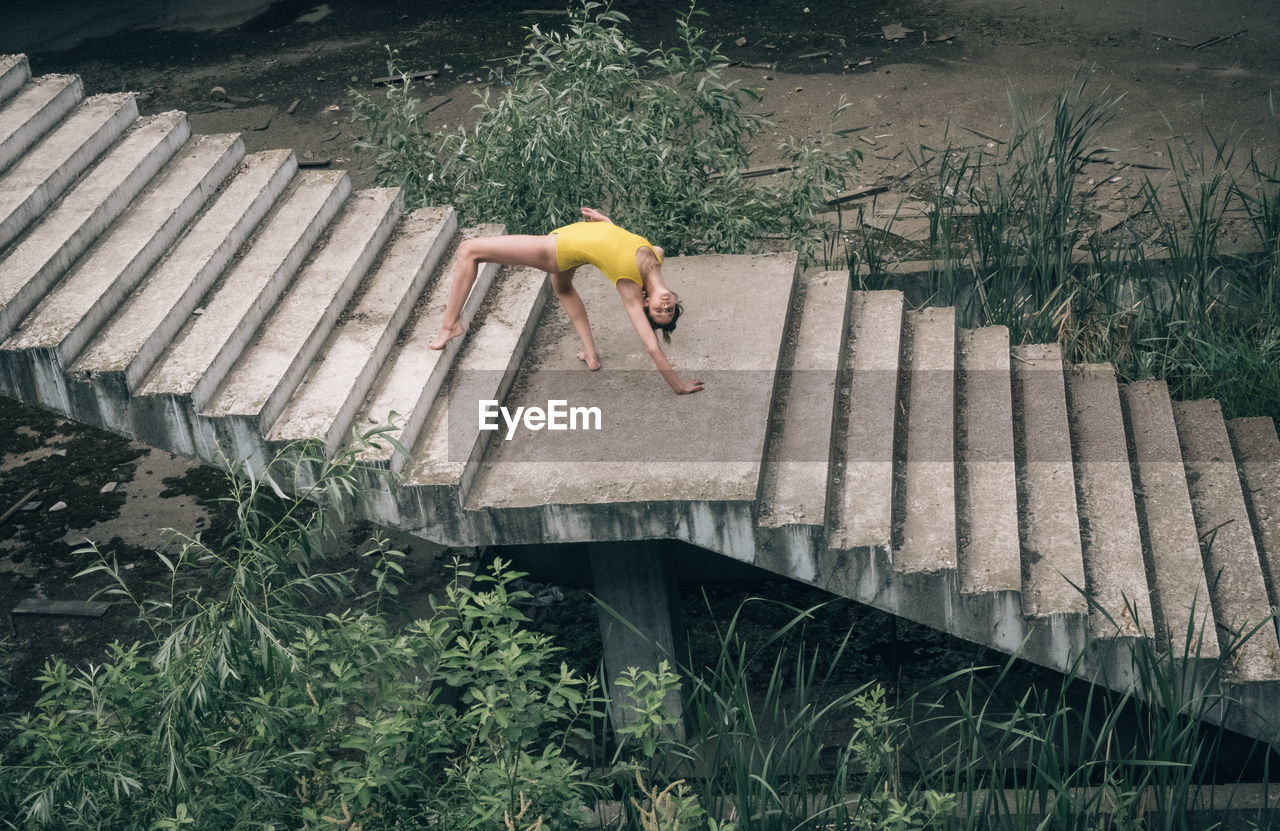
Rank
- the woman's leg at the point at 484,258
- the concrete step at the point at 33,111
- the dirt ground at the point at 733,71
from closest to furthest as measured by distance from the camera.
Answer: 1. the woman's leg at the point at 484,258
2. the concrete step at the point at 33,111
3. the dirt ground at the point at 733,71

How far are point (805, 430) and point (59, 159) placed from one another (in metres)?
4.43

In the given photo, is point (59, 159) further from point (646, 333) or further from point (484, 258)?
point (646, 333)

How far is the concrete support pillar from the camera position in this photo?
630cm

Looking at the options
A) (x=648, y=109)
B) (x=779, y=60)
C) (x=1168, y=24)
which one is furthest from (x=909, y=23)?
(x=648, y=109)

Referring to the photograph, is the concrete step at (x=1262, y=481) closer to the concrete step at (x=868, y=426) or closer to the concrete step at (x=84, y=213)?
the concrete step at (x=868, y=426)

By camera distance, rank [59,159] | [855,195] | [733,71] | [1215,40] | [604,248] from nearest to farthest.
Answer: [604,248] < [59,159] < [855,195] < [1215,40] < [733,71]

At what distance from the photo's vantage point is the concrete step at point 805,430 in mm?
5754

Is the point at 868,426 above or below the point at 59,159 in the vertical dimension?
below

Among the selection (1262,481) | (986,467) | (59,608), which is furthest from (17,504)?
(1262,481)

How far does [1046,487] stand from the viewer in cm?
659

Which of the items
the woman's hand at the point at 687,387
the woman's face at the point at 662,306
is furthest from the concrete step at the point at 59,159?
the woman's hand at the point at 687,387

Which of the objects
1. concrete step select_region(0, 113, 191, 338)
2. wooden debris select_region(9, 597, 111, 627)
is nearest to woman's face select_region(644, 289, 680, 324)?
concrete step select_region(0, 113, 191, 338)

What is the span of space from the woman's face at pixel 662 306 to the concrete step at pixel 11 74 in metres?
4.49

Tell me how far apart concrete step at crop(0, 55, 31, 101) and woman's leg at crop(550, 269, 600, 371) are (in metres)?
3.85
